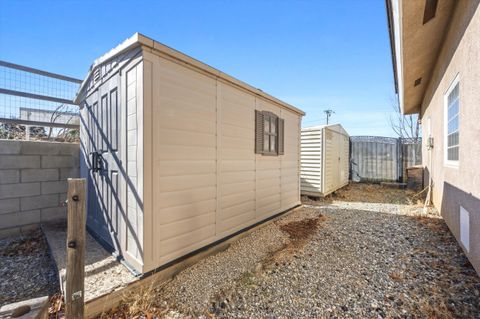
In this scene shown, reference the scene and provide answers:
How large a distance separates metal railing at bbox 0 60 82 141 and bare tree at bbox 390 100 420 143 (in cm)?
1682

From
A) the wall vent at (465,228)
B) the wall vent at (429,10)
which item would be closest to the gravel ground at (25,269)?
the wall vent at (465,228)

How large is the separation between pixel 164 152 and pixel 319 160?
5.46 meters

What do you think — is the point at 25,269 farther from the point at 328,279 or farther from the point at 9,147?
the point at 328,279

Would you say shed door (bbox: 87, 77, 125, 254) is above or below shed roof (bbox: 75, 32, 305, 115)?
below

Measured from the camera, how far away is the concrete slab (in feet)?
6.60

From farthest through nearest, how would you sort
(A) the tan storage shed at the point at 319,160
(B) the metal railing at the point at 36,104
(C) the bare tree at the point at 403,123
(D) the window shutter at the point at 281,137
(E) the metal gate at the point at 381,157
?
(C) the bare tree at the point at 403,123
(E) the metal gate at the point at 381,157
(A) the tan storage shed at the point at 319,160
(D) the window shutter at the point at 281,137
(B) the metal railing at the point at 36,104

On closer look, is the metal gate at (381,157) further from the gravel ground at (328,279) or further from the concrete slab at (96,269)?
the concrete slab at (96,269)

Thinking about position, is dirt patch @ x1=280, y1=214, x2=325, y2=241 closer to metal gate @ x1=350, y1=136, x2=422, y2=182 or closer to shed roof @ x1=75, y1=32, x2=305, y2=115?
shed roof @ x1=75, y1=32, x2=305, y2=115

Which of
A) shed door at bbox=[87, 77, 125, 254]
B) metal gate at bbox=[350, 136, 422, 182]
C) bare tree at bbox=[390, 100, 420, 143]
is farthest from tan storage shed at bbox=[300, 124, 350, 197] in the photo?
bare tree at bbox=[390, 100, 420, 143]

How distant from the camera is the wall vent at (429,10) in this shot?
3.07 meters

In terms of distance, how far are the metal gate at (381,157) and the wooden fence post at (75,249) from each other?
423 inches

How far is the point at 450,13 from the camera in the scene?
3.28m

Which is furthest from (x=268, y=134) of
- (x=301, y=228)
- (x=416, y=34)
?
(x=416, y=34)

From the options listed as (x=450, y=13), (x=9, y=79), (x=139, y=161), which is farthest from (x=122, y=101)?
(x=450, y=13)
